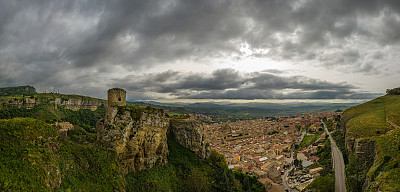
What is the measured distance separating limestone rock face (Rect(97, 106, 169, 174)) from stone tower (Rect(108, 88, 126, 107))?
1256mm

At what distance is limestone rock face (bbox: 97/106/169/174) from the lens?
23609mm

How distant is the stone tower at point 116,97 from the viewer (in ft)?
84.8

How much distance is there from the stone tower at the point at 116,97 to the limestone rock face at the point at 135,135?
126 cm

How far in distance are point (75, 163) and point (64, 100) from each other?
11654 centimetres

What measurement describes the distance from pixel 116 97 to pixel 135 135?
250 inches

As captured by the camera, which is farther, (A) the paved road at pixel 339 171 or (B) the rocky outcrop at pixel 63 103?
(B) the rocky outcrop at pixel 63 103

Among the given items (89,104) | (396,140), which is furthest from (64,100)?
(396,140)

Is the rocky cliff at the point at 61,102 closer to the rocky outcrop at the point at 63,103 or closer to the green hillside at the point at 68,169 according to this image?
the rocky outcrop at the point at 63,103

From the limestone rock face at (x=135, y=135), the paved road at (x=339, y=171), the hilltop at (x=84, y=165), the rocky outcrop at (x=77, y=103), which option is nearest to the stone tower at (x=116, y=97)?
the limestone rock face at (x=135, y=135)

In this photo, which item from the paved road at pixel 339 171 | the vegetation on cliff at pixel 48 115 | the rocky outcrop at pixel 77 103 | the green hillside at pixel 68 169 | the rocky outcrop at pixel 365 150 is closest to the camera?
the green hillside at pixel 68 169

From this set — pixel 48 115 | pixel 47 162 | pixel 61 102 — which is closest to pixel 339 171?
pixel 47 162

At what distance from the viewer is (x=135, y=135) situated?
25.5 m

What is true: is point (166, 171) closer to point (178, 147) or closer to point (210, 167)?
point (178, 147)

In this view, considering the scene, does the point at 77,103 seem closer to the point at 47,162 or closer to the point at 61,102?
the point at 61,102
